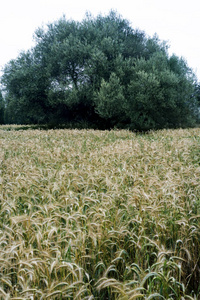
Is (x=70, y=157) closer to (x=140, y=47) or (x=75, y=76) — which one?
(x=75, y=76)

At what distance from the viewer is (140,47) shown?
3019 centimetres

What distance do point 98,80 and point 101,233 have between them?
2494cm

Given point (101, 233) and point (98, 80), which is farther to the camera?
point (98, 80)

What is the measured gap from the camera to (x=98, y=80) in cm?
2641

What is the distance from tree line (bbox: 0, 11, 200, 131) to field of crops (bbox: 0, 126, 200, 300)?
16807 millimetres

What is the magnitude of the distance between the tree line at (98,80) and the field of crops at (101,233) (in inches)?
662

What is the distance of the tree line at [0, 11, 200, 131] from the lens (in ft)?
78.5

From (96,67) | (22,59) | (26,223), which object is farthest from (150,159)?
(22,59)

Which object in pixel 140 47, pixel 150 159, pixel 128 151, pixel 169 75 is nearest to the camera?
pixel 150 159

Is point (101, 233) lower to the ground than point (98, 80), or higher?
lower

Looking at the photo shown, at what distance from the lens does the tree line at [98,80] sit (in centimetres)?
2392

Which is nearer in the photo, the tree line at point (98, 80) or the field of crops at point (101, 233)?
the field of crops at point (101, 233)

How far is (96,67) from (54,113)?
22.9 ft

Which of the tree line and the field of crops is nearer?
the field of crops
